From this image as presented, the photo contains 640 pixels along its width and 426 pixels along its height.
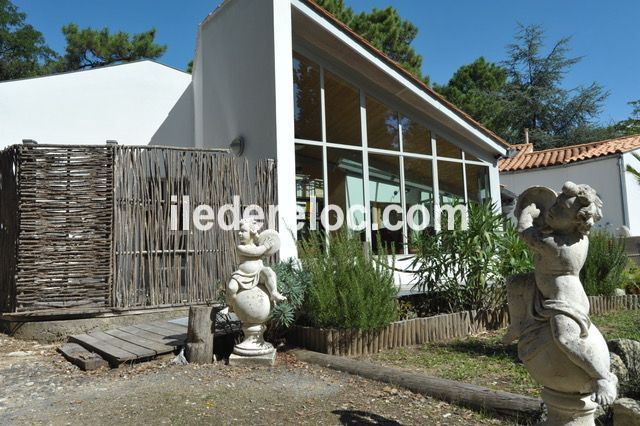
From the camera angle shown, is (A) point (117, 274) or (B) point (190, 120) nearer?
(A) point (117, 274)

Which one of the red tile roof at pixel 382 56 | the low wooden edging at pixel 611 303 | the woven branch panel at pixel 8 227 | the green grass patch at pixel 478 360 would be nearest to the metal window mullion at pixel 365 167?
the red tile roof at pixel 382 56

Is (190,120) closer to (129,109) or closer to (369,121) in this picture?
(129,109)

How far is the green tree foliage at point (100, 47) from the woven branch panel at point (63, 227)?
17.4 m

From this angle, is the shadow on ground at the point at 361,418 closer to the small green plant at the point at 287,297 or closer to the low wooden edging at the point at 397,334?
the low wooden edging at the point at 397,334

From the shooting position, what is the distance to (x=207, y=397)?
3904 millimetres

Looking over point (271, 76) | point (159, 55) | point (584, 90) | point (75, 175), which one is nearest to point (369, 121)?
point (271, 76)

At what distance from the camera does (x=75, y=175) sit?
20.8 feet

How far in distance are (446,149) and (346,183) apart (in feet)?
10.5

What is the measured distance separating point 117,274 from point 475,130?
8177 mm

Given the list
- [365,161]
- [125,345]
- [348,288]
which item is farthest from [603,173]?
[125,345]

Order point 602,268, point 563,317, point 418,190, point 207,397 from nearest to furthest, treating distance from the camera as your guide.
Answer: point 563,317 < point 207,397 < point 602,268 < point 418,190

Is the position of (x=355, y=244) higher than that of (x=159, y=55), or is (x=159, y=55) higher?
(x=159, y=55)

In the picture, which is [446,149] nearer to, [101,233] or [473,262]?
[473,262]

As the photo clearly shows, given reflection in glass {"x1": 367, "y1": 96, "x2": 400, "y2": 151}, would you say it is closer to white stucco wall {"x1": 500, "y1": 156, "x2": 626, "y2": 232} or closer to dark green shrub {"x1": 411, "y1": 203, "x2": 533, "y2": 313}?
dark green shrub {"x1": 411, "y1": 203, "x2": 533, "y2": 313}
